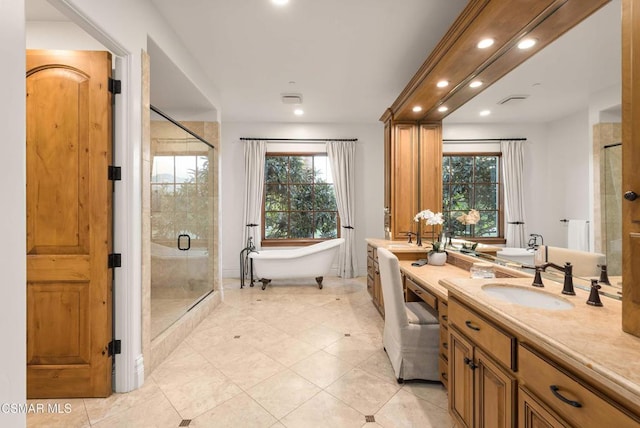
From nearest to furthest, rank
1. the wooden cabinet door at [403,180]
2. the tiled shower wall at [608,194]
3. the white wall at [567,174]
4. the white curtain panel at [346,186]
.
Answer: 1. the tiled shower wall at [608,194]
2. the white wall at [567,174]
3. the wooden cabinet door at [403,180]
4. the white curtain panel at [346,186]

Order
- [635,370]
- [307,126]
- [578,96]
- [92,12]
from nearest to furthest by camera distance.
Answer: [635,370] < [578,96] < [92,12] < [307,126]

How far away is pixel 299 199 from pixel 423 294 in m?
3.55

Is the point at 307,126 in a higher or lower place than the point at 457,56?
higher

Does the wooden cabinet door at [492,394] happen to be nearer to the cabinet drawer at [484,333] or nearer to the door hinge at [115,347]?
the cabinet drawer at [484,333]

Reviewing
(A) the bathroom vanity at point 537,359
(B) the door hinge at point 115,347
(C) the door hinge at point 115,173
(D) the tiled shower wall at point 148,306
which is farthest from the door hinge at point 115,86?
(A) the bathroom vanity at point 537,359

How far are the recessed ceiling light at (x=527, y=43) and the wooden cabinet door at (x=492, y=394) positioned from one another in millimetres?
1939

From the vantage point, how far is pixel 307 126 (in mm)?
5426

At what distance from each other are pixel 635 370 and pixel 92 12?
2786mm

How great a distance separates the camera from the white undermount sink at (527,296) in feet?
4.58

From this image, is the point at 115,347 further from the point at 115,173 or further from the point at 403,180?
the point at 403,180

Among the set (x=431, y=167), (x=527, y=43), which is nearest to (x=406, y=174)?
(x=431, y=167)

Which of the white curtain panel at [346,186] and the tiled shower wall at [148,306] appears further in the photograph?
the white curtain panel at [346,186]

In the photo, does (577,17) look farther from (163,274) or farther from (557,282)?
(163,274)

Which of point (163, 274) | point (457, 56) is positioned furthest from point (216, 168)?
point (457, 56)
